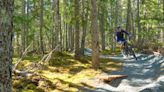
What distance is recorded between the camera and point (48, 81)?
45.9 feet

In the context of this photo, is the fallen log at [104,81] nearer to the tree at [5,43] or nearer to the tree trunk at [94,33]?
the tree trunk at [94,33]

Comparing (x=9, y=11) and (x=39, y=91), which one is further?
(x=39, y=91)

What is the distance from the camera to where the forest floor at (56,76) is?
13.0 m

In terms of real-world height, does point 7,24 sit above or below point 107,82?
above

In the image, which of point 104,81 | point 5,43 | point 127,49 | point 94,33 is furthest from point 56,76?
point 5,43

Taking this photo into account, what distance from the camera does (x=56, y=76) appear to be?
16.0 m

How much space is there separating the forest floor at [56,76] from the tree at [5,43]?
5276 mm

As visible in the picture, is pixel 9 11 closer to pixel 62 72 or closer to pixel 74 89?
pixel 74 89

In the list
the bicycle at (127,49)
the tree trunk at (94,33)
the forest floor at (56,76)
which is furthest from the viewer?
the bicycle at (127,49)

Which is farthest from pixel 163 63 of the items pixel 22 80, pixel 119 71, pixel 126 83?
pixel 22 80

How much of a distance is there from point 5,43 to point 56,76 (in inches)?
472

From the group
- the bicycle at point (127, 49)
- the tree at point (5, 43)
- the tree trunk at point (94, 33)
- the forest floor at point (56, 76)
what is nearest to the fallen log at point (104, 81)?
the forest floor at point (56, 76)

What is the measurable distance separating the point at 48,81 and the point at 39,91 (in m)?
1.39

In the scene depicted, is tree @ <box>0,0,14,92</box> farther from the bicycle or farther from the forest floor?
the bicycle
